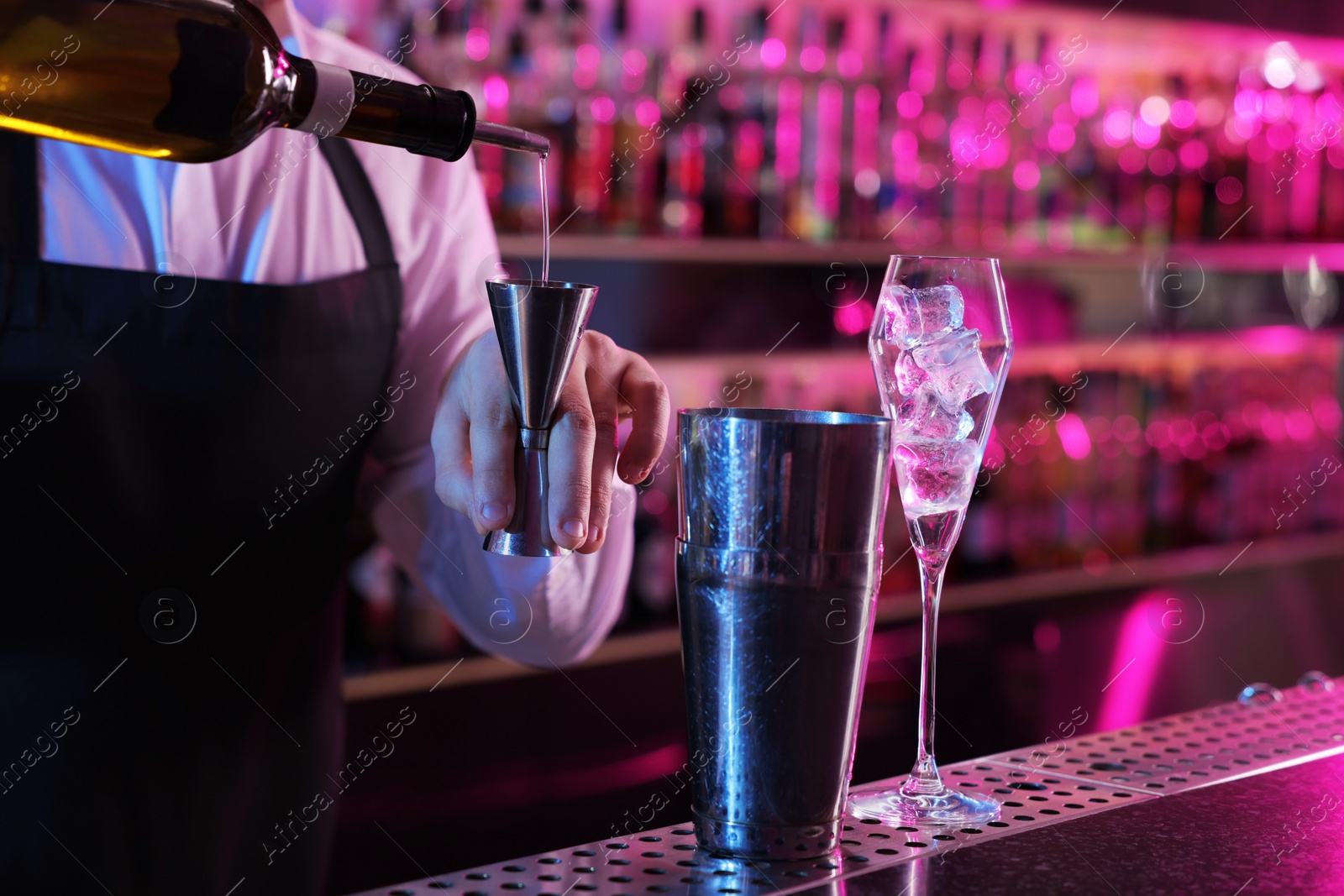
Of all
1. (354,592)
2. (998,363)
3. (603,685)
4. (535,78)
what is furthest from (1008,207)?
→ (998,363)

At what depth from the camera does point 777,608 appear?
0.64 m

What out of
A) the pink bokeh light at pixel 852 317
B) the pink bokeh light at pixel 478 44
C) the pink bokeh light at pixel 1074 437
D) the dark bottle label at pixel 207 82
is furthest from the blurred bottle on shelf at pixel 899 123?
the dark bottle label at pixel 207 82

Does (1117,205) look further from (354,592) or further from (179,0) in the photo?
(179,0)

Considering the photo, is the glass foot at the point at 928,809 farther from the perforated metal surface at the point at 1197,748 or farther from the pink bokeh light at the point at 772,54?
the pink bokeh light at the point at 772,54

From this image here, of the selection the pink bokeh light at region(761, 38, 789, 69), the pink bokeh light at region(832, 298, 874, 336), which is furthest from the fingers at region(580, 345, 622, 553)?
the pink bokeh light at region(832, 298, 874, 336)

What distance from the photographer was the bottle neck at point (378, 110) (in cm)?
66

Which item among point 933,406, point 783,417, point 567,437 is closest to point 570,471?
point 567,437

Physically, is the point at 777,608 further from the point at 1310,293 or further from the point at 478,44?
the point at 1310,293

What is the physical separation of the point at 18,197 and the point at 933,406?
2.61ft

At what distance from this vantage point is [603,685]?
8.79 ft

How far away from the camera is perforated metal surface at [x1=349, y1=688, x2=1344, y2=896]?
2.17ft

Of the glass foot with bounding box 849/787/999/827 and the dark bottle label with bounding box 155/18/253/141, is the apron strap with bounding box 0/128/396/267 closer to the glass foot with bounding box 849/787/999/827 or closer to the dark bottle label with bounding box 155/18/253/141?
the dark bottle label with bounding box 155/18/253/141

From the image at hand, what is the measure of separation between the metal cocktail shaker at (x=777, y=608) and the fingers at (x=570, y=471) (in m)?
0.05

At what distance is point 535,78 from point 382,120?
1.76m
